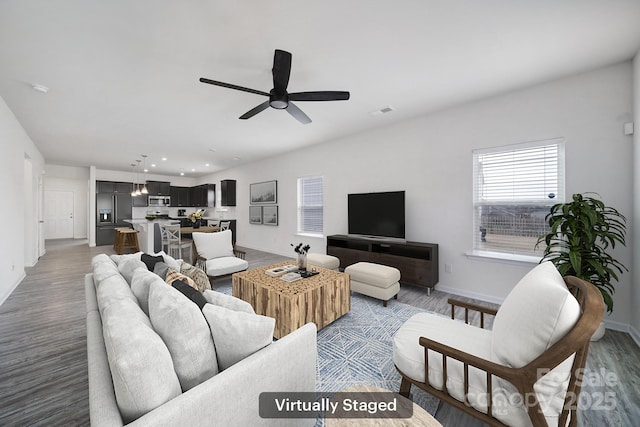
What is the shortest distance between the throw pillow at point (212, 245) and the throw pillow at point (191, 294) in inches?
99.4

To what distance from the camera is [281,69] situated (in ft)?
6.86

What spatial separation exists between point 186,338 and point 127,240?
24.6 ft

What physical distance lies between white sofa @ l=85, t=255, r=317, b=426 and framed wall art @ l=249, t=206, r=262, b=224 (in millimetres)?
5977

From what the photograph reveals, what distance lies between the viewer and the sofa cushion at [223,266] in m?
3.55

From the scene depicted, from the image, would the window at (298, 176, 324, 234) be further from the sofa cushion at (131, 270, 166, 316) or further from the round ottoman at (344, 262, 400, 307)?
the sofa cushion at (131, 270, 166, 316)

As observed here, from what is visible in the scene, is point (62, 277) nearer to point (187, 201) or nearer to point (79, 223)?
point (187, 201)

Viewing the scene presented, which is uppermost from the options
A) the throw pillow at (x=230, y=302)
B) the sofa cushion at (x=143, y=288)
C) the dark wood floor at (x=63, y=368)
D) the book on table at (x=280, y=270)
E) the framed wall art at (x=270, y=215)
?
the framed wall art at (x=270, y=215)

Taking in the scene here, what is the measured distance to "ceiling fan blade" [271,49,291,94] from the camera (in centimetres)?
192

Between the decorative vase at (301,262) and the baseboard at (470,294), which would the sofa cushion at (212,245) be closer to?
the decorative vase at (301,262)

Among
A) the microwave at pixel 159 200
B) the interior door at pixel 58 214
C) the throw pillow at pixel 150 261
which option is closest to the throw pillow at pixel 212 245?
the throw pillow at pixel 150 261

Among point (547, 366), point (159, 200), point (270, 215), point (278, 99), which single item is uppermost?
point (278, 99)

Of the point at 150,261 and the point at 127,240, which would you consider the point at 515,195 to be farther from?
the point at 127,240

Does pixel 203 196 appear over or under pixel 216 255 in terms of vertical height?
over

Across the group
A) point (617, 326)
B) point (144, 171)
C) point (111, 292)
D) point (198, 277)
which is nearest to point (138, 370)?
point (111, 292)
